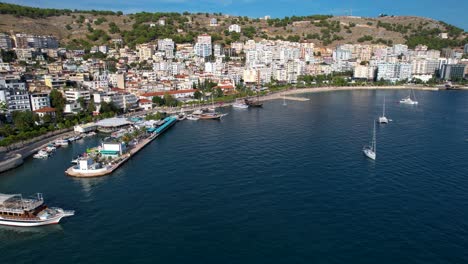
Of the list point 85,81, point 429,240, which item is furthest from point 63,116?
point 429,240

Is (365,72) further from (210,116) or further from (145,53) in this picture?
(210,116)

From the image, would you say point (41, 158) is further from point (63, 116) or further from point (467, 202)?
point (467, 202)

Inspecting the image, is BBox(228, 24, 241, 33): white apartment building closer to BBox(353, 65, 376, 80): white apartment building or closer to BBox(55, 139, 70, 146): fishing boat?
BBox(353, 65, 376, 80): white apartment building

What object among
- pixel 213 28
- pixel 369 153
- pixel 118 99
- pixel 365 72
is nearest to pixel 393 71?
pixel 365 72

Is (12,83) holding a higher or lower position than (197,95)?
higher

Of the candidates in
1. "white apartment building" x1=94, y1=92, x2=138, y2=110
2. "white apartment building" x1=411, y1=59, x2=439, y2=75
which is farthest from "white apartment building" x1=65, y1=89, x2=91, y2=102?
"white apartment building" x1=411, y1=59, x2=439, y2=75

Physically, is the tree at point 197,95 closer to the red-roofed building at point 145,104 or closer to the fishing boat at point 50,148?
the red-roofed building at point 145,104
